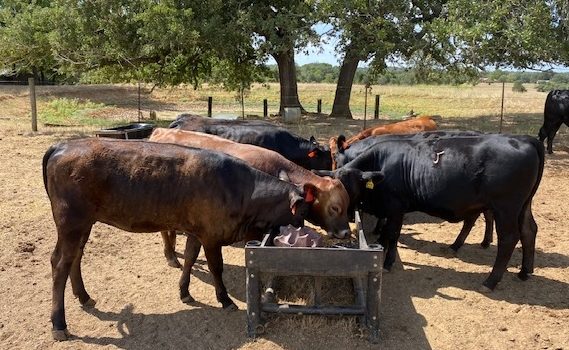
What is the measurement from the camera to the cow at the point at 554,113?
13.4m

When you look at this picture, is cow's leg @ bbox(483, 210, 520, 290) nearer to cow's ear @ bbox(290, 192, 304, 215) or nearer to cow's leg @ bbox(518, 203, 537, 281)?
cow's leg @ bbox(518, 203, 537, 281)

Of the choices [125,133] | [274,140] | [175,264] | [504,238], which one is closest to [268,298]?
[175,264]

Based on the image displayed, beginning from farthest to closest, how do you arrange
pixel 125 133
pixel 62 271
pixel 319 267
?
pixel 125 133 < pixel 62 271 < pixel 319 267

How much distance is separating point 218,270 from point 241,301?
1.67 feet

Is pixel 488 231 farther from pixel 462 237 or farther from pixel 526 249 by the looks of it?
pixel 526 249

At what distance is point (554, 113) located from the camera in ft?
44.4

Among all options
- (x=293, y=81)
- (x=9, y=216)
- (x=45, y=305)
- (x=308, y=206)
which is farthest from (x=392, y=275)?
(x=293, y=81)

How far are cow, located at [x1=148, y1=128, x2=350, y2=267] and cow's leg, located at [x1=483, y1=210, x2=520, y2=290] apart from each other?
164cm

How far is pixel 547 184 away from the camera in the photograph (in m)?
10.2

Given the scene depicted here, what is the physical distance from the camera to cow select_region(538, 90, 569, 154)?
1344cm

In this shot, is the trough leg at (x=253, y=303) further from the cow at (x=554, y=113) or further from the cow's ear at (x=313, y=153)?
the cow at (x=554, y=113)

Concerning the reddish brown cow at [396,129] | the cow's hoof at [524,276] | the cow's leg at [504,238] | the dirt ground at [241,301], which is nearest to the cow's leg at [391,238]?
the dirt ground at [241,301]

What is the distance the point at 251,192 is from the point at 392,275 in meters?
2.10

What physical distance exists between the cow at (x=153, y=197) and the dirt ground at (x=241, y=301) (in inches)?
14.4
